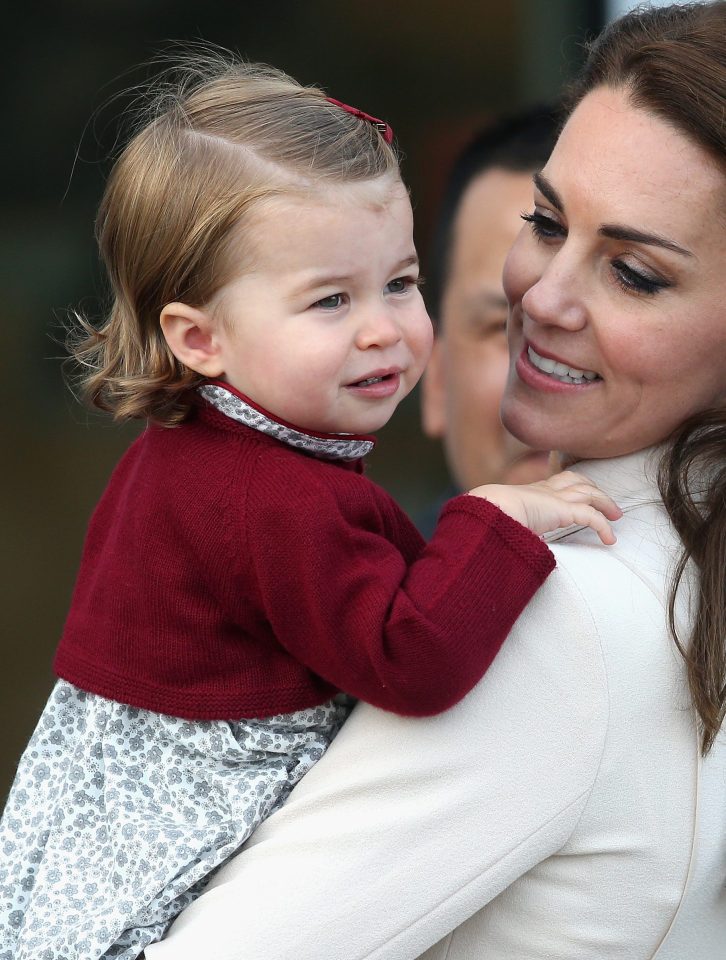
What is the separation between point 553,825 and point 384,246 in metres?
0.80

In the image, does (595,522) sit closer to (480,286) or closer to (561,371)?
(561,371)

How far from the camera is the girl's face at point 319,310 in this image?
5.64ft

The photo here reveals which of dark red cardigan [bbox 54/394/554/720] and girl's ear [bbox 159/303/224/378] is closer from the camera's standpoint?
dark red cardigan [bbox 54/394/554/720]

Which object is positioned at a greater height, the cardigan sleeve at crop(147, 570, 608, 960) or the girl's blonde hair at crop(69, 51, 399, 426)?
the girl's blonde hair at crop(69, 51, 399, 426)

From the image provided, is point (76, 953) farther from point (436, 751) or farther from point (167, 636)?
point (436, 751)

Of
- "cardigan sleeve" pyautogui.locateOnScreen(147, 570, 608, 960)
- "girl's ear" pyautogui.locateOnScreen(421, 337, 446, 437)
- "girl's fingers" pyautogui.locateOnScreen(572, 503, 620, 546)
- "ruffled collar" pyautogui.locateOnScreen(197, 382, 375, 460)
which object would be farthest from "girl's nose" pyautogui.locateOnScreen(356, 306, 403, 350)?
"girl's ear" pyautogui.locateOnScreen(421, 337, 446, 437)

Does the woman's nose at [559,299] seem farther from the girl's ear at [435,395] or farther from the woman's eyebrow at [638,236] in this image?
the girl's ear at [435,395]

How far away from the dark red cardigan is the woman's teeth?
42 cm

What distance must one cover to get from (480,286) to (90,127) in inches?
53.2

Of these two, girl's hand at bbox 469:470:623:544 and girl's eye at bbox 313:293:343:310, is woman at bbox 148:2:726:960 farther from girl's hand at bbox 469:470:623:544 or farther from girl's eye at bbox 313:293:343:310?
girl's eye at bbox 313:293:343:310

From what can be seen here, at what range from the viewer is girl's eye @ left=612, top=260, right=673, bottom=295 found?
1.92 meters

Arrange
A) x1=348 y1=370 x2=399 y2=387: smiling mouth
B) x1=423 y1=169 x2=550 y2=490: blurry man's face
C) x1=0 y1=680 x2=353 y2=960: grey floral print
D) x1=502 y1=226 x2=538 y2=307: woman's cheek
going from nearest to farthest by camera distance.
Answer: x1=0 y1=680 x2=353 y2=960: grey floral print, x1=348 y1=370 x2=399 y2=387: smiling mouth, x1=502 y1=226 x2=538 y2=307: woman's cheek, x1=423 y1=169 x2=550 y2=490: blurry man's face

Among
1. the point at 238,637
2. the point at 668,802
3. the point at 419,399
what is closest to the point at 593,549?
the point at 668,802

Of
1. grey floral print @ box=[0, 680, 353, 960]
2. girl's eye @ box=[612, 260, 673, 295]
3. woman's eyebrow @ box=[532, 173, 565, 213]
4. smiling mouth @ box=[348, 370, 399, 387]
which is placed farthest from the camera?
woman's eyebrow @ box=[532, 173, 565, 213]
